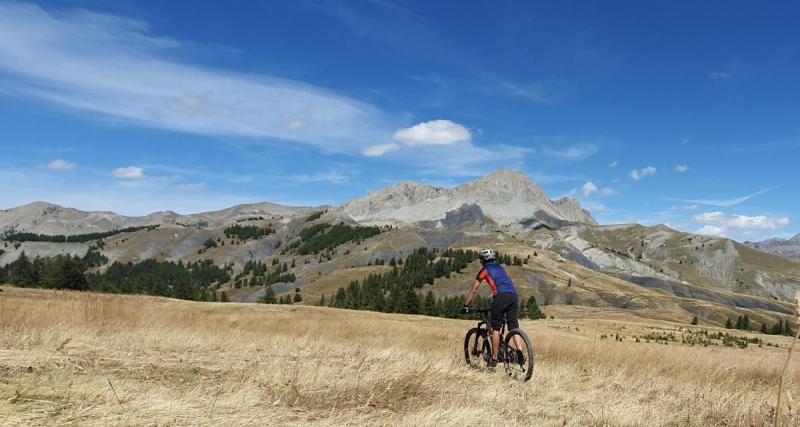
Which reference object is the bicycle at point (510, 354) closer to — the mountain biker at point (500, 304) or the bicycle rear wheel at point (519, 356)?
the bicycle rear wheel at point (519, 356)

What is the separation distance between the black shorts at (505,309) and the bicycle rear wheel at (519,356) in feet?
1.07

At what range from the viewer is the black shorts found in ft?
39.5

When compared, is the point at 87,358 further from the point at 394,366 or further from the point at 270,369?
the point at 394,366

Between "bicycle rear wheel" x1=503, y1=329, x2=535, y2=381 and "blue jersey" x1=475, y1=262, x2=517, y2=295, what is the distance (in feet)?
3.17

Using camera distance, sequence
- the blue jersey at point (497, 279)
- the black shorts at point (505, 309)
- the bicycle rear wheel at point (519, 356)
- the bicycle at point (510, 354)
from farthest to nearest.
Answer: the blue jersey at point (497, 279)
the black shorts at point (505, 309)
the bicycle at point (510, 354)
the bicycle rear wheel at point (519, 356)

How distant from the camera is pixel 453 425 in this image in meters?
6.47

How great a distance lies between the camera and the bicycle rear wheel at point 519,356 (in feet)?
35.5

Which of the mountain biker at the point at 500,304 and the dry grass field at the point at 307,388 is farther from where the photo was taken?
the mountain biker at the point at 500,304

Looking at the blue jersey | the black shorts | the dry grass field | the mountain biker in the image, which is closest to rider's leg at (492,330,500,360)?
the mountain biker

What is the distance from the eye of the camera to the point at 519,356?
11172mm

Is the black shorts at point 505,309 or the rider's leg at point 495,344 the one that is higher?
the black shorts at point 505,309

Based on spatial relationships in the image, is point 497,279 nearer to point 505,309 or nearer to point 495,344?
point 505,309

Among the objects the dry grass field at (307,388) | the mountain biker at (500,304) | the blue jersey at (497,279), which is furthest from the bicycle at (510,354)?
the blue jersey at (497,279)

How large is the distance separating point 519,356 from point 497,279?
1.93m
